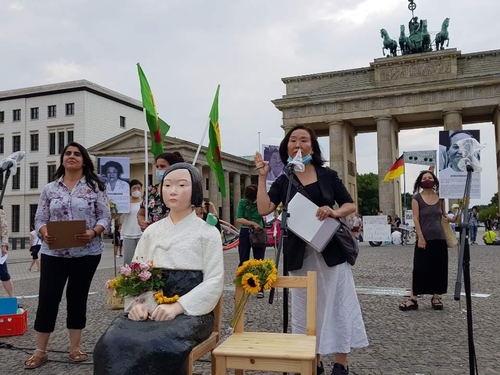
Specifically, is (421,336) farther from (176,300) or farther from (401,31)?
(401,31)

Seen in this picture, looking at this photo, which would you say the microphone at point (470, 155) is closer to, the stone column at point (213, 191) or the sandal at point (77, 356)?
the sandal at point (77, 356)

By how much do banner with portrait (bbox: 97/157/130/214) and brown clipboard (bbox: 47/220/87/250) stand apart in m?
5.91

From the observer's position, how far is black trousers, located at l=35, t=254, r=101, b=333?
15.4 ft

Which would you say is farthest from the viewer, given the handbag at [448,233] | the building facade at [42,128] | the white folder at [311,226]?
the building facade at [42,128]

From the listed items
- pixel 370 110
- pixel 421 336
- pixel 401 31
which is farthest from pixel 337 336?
pixel 401 31

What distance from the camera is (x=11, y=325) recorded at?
20.1 ft

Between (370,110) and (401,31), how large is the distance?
29.6 ft

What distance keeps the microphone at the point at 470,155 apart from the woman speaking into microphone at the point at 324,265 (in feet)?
3.28

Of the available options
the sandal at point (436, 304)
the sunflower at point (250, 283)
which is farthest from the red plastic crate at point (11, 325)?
the sandal at point (436, 304)

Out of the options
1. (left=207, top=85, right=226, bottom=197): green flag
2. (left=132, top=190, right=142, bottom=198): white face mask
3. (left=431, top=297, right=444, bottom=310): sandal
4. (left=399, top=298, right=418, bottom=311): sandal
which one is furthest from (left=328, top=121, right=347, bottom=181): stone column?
(left=207, top=85, right=226, bottom=197): green flag

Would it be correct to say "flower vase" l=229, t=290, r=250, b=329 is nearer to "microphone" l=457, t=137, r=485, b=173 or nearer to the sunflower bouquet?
the sunflower bouquet

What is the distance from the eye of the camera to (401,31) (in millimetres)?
48344

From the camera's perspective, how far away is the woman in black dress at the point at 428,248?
23.7ft

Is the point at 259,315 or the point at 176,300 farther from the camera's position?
the point at 259,315
